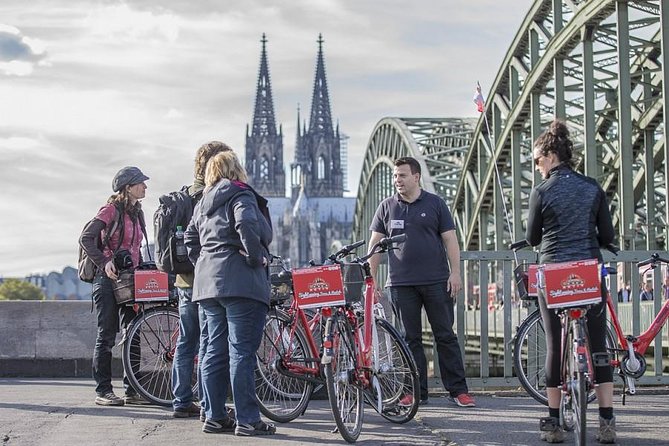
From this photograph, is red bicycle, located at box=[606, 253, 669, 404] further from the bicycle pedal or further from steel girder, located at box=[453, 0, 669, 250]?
steel girder, located at box=[453, 0, 669, 250]

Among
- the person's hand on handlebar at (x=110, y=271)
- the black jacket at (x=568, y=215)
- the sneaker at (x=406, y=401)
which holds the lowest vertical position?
the sneaker at (x=406, y=401)

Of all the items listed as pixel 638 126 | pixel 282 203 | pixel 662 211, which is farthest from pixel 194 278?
pixel 282 203

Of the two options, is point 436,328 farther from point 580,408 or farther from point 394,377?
point 580,408

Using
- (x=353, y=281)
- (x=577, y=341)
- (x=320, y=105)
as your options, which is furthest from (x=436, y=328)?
(x=320, y=105)

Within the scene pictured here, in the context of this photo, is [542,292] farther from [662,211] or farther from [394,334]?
[662,211]

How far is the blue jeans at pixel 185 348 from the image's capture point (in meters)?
8.04

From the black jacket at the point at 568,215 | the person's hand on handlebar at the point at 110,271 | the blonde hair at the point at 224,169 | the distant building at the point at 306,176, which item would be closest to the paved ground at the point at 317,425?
the person's hand on handlebar at the point at 110,271

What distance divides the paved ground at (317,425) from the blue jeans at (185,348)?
0.18m

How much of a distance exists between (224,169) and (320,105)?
151842 millimetres

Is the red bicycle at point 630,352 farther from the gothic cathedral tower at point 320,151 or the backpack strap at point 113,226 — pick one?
the gothic cathedral tower at point 320,151

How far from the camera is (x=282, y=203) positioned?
157875 millimetres

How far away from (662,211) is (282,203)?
12559 centimetres

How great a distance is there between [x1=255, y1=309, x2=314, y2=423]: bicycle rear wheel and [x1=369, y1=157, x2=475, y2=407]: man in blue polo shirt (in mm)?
1168

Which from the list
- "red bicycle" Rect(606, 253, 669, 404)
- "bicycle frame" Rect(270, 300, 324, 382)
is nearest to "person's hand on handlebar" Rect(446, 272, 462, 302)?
"red bicycle" Rect(606, 253, 669, 404)
